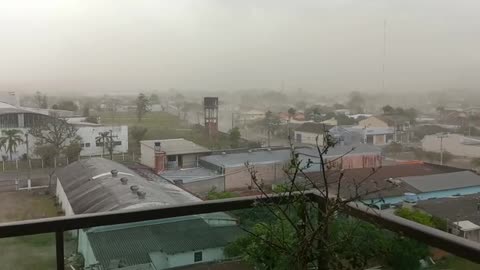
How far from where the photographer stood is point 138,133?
3006mm

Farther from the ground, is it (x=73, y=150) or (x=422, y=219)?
(x=73, y=150)

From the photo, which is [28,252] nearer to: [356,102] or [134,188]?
[134,188]

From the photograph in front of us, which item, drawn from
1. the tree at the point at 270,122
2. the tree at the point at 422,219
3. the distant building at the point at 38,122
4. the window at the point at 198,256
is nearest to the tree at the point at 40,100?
the distant building at the point at 38,122

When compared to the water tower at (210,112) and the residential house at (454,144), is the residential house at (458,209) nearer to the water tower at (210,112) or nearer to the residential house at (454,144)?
the residential house at (454,144)

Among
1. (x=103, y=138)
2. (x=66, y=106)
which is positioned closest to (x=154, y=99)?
(x=103, y=138)

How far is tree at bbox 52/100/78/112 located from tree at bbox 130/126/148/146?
0.41 m

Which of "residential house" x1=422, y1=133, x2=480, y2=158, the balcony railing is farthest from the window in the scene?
"residential house" x1=422, y1=133, x2=480, y2=158

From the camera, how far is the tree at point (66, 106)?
2838mm

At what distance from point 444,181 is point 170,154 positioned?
185 centimetres

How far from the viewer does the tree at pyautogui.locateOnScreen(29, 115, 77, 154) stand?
272 centimetres

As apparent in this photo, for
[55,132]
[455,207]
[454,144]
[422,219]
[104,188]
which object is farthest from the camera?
[454,144]

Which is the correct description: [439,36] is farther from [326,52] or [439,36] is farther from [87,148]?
[87,148]

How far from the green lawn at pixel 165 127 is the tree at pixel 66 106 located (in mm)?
186

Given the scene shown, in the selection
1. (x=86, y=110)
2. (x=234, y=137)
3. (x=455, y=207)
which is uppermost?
(x=86, y=110)
